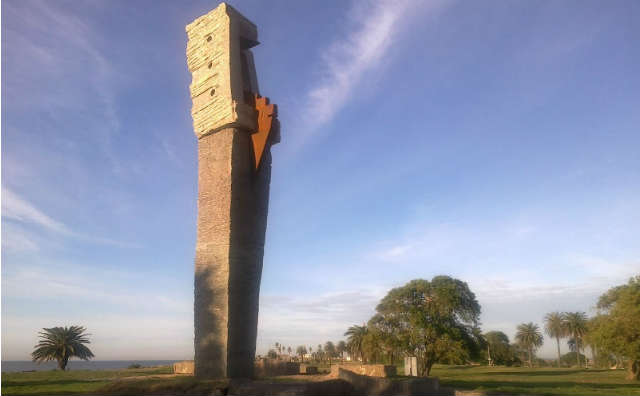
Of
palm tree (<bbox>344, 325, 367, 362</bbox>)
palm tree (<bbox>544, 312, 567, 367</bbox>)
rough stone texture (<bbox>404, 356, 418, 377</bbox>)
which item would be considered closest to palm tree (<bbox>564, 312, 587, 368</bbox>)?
palm tree (<bbox>544, 312, 567, 367</bbox>)

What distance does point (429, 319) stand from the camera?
23.3 metres

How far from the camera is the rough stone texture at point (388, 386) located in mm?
8312

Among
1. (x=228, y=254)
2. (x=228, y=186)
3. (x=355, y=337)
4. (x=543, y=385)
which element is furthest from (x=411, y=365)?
(x=355, y=337)

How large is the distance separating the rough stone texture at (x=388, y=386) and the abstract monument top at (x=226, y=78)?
18.7 ft

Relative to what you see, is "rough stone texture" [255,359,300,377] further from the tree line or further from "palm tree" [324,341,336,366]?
"palm tree" [324,341,336,366]

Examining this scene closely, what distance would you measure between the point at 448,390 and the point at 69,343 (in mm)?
25631

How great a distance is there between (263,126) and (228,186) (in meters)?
1.81

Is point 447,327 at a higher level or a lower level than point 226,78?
lower

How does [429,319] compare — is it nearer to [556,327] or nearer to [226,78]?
[226,78]

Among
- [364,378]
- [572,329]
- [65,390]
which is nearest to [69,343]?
[65,390]

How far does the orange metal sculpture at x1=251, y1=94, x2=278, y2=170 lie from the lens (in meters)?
11.9

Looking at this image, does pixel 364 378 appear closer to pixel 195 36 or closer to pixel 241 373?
pixel 241 373

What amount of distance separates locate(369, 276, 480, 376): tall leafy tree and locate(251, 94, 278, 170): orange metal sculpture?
572 inches

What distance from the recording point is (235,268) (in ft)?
35.9
